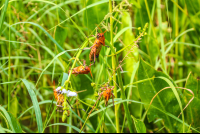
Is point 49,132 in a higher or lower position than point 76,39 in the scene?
lower

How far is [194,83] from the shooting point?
80 cm

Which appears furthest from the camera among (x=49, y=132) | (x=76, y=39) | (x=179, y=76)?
(x=76, y=39)

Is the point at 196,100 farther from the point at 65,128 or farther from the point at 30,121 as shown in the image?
the point at 30,121

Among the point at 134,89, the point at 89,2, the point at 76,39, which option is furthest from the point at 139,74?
the point at 76,39

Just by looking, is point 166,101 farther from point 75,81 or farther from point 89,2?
point 89,2

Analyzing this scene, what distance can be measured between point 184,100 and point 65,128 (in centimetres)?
76

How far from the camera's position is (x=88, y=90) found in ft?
3.20

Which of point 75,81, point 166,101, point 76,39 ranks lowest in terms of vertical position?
point 166,101

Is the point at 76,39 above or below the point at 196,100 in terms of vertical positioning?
above

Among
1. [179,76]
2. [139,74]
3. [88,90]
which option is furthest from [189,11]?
[88,90]

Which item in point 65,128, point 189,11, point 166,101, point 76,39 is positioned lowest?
point 65,128

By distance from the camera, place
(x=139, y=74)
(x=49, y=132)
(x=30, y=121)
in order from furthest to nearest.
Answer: (x=30, y=121) → (x=49, y=132) → (x=139, y=74)

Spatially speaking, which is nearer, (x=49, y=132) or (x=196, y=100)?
(x=196, y=100)

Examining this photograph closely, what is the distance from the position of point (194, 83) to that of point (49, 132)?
34.9 inches
